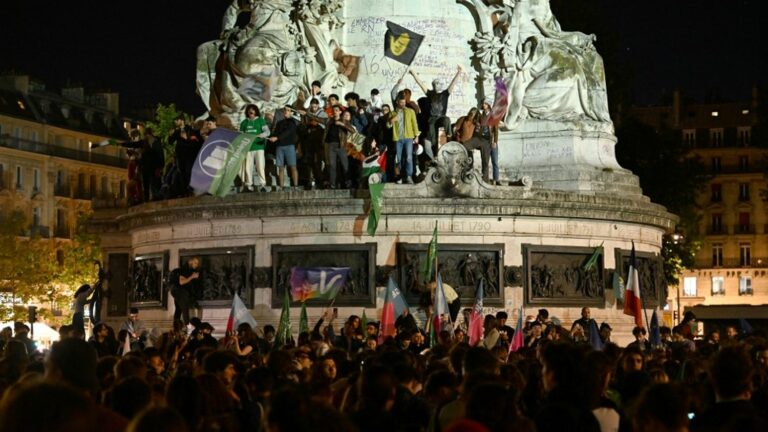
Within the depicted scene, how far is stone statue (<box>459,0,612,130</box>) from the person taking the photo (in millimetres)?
33812

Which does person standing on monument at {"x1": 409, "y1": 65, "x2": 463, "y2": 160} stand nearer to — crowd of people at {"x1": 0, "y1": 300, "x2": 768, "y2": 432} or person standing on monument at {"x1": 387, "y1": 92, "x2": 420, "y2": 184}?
person standing on monument at {"x1": 387, "y1": 92, "x2": 420, "y2": 184}

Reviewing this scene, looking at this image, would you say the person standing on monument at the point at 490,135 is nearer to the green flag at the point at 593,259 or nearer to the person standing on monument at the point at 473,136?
the person standing on monument at the point at 473,136

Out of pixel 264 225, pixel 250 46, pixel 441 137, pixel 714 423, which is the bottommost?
pixel 714 423

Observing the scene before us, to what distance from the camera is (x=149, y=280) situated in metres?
32.4

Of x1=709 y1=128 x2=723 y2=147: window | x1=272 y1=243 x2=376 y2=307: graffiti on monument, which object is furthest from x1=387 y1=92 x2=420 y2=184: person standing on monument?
x1=709 y1=128 x2=723 y2=147: window

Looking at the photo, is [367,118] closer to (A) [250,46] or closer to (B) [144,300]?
(A) [250,46]

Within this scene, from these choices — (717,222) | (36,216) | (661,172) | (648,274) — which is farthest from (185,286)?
(717,222)

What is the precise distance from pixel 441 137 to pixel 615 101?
31.1 m

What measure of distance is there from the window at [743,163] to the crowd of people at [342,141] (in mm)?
62035

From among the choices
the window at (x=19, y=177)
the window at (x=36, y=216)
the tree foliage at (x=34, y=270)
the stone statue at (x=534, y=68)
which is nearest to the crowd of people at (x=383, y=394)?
the stone statue at (x=534, y=68)

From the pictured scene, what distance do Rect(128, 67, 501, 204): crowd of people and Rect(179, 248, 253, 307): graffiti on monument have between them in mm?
1378

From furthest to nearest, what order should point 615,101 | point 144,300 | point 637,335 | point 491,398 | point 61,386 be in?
point 615,101, point 144,300, point 637,335, point 491,398, point 61,386

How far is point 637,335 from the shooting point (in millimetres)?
23344

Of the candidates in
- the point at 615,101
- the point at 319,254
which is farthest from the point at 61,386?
the point at 615,101
